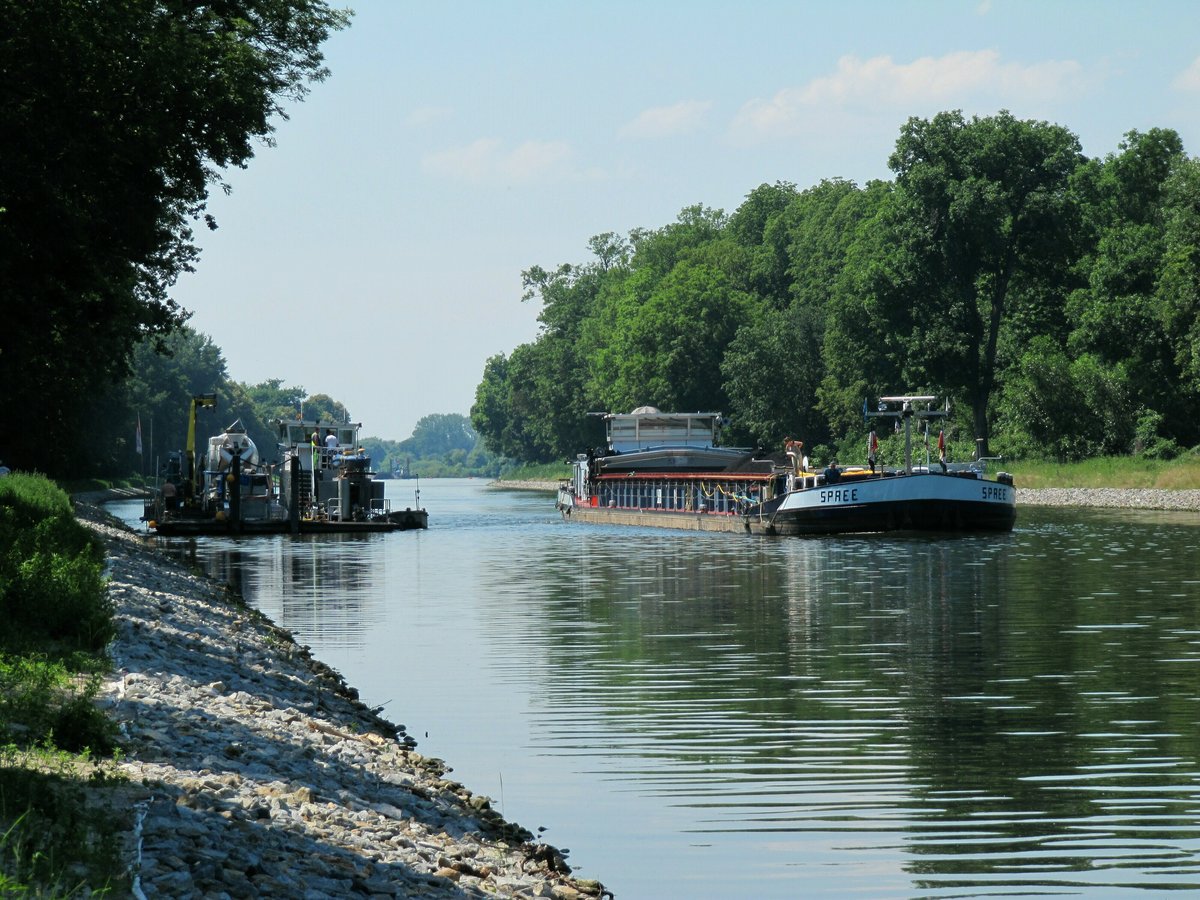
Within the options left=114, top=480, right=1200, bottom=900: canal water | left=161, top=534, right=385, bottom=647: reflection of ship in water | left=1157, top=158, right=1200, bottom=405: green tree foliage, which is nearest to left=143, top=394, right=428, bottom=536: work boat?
left=161, top=534, right=385, bottom=647: reflection of ship in water

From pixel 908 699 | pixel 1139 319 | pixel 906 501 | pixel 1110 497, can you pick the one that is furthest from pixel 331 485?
pixel 908 699

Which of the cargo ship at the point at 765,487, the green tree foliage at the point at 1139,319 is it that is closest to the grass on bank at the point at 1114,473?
the green tree foliage at the point at 1139,319

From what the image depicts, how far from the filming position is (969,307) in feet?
300

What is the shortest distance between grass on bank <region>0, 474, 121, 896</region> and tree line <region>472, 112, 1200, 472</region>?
63894 mm

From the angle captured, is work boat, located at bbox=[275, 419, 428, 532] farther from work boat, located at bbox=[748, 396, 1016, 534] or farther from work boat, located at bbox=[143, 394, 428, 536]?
work boat, located at bbox=[748, 396, 1016, 534]

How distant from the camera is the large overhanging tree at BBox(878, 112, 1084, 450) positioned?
Answer: 8894 centimetres

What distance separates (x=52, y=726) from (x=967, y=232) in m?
83.7

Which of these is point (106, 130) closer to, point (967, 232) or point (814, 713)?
point (814, 713)

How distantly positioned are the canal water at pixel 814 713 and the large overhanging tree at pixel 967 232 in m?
51.9

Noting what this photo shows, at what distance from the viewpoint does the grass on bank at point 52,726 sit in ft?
24.6

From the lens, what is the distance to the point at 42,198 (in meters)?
23.4

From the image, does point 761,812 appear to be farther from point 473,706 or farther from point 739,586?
point 739,586

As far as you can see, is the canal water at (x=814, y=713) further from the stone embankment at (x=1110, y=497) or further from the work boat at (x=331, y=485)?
the stone embankment at (x=1110, y=497)

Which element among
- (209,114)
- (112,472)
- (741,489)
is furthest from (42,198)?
(112,472)
